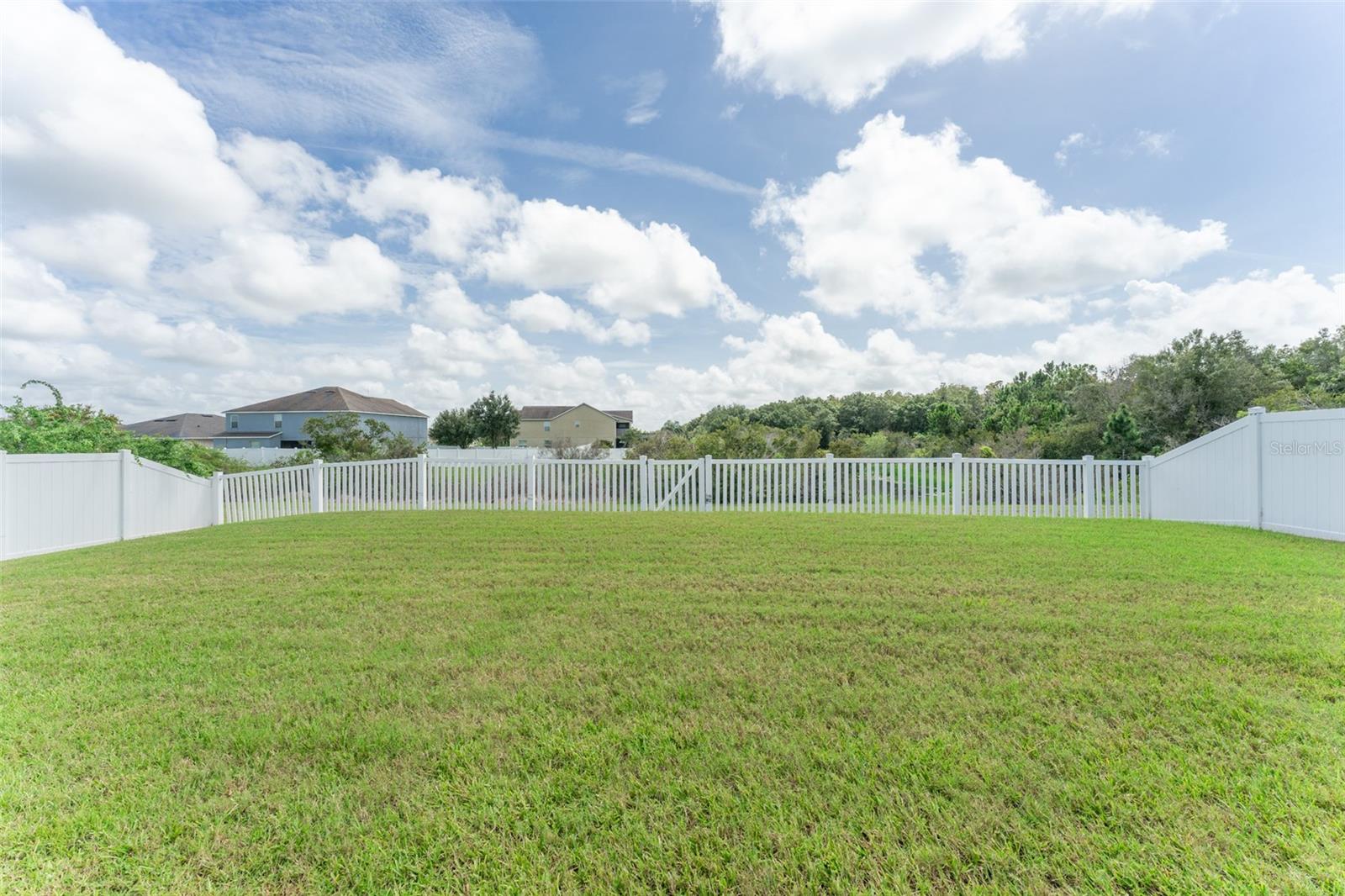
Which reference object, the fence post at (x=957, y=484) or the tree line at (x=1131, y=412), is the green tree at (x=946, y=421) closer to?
the tree line at (x=1131, y=412)

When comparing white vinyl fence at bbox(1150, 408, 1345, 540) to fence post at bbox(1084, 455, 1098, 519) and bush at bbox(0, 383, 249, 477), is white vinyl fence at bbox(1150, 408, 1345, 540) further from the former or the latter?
bush at bbox(0, 383, 249, 477)

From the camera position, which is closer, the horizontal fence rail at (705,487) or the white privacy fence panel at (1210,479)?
the white privacy fence panel at (1210,479)

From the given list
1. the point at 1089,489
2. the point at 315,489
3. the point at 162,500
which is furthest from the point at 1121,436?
the point at 162,500

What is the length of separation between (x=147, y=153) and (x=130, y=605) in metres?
5.09

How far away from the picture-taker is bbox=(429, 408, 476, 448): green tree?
104ft

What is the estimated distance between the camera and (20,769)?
1.99 m

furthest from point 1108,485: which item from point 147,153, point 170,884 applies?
point 147,153

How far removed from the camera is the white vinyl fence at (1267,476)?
5.89m

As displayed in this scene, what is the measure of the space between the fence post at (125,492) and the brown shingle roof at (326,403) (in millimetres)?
29732

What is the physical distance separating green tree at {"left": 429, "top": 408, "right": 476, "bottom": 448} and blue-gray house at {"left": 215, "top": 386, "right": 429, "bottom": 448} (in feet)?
15.9

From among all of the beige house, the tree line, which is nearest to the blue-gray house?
the beige house

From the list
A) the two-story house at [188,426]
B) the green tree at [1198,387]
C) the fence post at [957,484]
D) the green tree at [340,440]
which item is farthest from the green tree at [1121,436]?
the two-story house at [188,426]

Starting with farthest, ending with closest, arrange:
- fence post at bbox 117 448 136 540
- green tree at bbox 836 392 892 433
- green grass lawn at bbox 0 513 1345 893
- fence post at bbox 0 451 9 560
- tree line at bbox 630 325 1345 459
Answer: green tree at bbox 836 392 892 433 < tree line at bbox 630 325 1345 459 < fence post at bbox 117 448 136 540 < fence post at bbox 0 451 9 560 < green grass lawn at bbox 0 513 1345 893

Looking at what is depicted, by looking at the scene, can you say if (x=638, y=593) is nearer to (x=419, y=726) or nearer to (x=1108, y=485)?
(x=419, y=726)
